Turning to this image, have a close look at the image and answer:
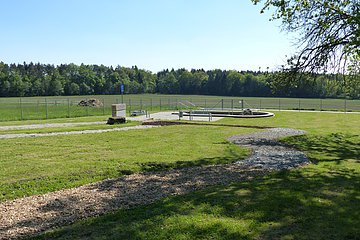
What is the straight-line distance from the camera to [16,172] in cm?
877

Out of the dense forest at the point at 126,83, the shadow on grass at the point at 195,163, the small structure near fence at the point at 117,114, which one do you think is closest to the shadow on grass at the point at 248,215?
the shadow on grass at the point at 195,163

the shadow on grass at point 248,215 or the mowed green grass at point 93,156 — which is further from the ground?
the shadow on grass at point 248,215

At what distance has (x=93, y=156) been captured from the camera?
36.1 ft

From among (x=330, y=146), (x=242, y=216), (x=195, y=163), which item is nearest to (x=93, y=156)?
(x=195, y=163)

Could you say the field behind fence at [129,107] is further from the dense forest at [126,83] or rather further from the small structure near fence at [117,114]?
the dense forest at [126,83]

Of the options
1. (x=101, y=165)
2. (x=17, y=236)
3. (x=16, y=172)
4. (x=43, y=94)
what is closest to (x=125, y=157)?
(x=101, y=165)

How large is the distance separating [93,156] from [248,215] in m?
6.93

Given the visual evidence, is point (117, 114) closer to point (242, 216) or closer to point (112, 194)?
point (112, 194)

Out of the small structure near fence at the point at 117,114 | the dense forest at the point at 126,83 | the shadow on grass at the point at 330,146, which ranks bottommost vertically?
the shadow on grass at the point at 330,146

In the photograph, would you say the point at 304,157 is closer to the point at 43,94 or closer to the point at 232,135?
the point at 232,135

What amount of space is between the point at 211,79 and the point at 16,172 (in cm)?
10949

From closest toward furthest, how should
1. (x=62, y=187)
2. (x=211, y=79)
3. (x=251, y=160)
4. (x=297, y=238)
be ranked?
(x=297, y=238), (x=62, y=187), (x=251, y=160), (x=211, y=79)

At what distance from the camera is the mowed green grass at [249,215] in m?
4.70

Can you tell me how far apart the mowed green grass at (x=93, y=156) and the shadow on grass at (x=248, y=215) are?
2.43 m
